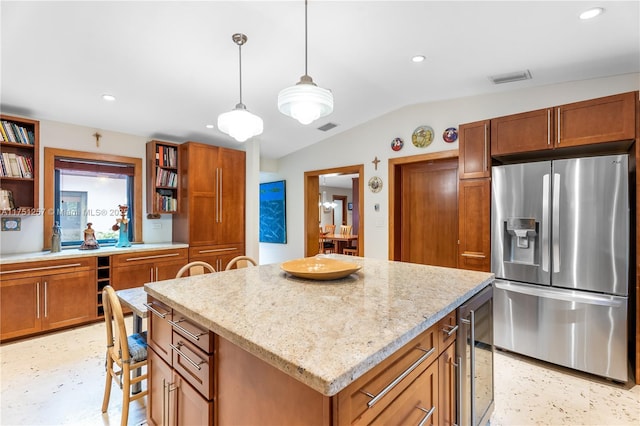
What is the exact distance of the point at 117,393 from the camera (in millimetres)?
2232

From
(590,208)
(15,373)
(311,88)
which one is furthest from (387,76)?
(15,373)

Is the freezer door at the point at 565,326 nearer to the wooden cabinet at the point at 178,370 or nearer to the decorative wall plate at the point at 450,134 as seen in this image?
the decorative wall plate at the point at 450,134

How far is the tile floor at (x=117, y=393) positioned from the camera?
1973 millimetres

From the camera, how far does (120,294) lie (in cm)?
220

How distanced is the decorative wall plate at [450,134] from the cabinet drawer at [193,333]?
3614mm

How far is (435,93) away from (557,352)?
2894 mm

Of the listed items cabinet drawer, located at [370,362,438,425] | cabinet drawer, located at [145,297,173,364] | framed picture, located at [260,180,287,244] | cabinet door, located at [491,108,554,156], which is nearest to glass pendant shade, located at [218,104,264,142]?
cabinet drawer, located at [145,297,173,364]

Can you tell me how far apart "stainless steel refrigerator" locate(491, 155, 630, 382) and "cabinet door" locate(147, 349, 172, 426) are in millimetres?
2775

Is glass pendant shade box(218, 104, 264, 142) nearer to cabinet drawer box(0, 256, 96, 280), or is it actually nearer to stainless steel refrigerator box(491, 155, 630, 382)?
stainless steel refrigerator box(491, 155, 630, 382)

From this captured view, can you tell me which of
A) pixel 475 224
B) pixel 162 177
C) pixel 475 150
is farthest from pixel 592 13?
pixel 162 177

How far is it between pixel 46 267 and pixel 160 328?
2.59 m

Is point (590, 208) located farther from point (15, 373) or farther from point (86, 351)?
point (15, 373)

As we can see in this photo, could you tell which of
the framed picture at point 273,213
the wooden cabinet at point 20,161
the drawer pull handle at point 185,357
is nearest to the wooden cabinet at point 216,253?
the framed picture at point 273,213

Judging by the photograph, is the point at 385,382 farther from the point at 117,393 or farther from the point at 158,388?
the point at 117,393
